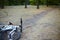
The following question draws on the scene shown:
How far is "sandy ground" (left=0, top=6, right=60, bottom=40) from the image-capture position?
9.27 ft

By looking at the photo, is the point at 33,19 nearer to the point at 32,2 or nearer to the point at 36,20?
the point at 36,20

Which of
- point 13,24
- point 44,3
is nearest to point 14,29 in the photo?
point 13,24

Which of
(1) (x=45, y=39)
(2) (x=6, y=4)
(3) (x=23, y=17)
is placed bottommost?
(1) (x=45, y=39)

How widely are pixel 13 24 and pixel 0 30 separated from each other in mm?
313

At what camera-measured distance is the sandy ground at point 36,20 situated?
2.83 m

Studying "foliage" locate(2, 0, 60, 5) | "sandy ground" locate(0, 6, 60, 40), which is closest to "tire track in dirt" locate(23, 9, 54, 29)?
"sandy ground" locate(0, 6, 60, 40)

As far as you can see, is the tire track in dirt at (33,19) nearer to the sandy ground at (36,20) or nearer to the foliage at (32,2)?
the sandy ground at (36,20)

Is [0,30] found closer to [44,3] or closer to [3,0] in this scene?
[3,0]

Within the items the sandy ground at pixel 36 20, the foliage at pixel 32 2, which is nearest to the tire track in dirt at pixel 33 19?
the sandy ground at pixel 36 20

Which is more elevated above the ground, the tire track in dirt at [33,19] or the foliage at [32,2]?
the foliage at [32,2]

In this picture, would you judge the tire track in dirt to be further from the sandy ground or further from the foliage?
the foliage

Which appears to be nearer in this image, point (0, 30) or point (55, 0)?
point (0, 30)

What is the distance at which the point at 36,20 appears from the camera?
307 cm

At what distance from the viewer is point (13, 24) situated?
293 cm
